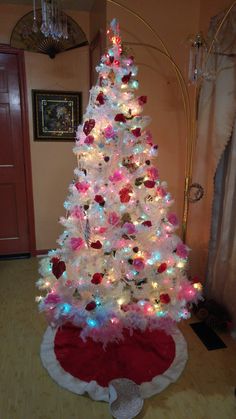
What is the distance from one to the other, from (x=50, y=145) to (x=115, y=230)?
1646mm

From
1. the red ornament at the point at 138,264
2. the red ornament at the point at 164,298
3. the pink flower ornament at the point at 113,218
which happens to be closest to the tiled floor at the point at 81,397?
the red ornament at the point at 164,298

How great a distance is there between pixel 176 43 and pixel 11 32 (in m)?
1.51

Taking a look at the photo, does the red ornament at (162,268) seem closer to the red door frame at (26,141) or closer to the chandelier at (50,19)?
the chandelier at (50,19)

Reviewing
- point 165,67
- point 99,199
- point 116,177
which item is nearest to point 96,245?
point 99,199

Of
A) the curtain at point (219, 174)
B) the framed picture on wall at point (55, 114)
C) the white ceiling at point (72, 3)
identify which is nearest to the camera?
the curtain at point (219, 174)

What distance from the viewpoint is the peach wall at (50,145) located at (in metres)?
2.79

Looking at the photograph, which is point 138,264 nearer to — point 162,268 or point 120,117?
point 162,268

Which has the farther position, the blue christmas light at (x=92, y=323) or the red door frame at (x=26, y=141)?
the red door frame at (x=26, y=141)

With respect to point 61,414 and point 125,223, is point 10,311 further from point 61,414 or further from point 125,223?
point 125,223

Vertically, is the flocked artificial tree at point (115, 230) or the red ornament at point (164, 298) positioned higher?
the flocked artificial tree at point (115, 230)

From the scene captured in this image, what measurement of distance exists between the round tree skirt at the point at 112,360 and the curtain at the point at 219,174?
22.2 inches

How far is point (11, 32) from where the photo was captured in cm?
269

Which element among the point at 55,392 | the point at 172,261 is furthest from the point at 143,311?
the point at 55,392

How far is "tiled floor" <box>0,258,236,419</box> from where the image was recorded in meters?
1.48
